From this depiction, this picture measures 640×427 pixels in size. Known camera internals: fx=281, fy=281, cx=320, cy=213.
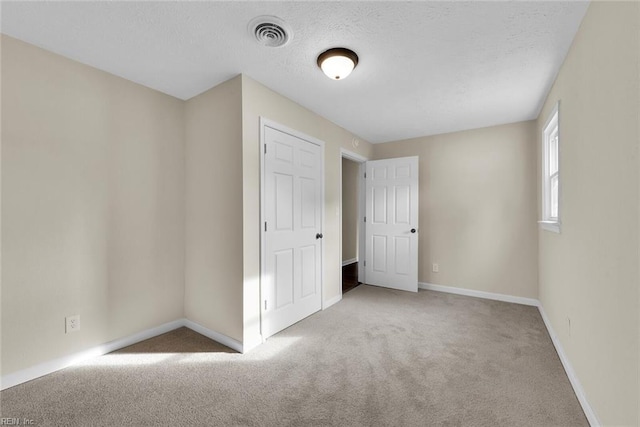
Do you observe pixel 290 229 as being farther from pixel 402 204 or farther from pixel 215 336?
pixel 402 204

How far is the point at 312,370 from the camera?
7.04 ft

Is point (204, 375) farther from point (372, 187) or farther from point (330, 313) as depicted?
point (372, 187)

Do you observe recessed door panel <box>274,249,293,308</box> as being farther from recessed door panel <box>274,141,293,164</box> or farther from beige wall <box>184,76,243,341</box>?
recessed door panel <box>274,141,293,164</box>

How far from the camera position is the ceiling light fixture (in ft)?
6.78

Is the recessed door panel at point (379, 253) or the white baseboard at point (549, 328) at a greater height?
the recessed door panel at point (379, 253)

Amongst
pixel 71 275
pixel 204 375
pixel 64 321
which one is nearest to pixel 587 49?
pixel 204 375

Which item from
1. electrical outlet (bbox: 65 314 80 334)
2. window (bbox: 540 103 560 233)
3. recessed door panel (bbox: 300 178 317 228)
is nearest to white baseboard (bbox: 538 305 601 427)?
window (bbox: 540 103 560 233)

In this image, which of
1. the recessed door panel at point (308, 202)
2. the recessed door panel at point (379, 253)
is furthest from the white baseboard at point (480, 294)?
the recessed door panel at point (308, 202)

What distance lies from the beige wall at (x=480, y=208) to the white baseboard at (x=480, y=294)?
6 cm

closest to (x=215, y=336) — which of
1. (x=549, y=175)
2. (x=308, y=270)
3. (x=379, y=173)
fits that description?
(x=308, y=270)

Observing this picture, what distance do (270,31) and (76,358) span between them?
290 cm

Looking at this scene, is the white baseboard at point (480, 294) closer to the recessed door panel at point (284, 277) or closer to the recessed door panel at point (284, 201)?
the recessed door panel at point (284, 277)

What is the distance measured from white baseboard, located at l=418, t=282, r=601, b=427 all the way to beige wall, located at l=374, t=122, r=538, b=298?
7 centimetres

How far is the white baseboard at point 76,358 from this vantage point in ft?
6.39
